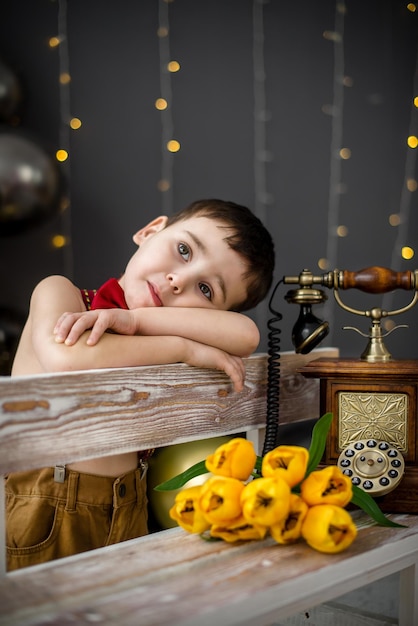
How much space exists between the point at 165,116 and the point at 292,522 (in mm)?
1500

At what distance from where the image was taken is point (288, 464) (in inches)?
40.8

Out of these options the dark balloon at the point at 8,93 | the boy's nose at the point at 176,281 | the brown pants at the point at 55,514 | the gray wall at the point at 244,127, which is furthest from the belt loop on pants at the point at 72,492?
the dark balloon at the point at 8,93

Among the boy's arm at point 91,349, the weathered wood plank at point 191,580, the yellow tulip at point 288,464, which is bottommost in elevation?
the weathered wood plank at point 191,580

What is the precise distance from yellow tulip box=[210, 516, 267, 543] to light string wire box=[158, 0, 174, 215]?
132 cm

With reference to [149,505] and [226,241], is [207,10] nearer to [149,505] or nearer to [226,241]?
[226,241]

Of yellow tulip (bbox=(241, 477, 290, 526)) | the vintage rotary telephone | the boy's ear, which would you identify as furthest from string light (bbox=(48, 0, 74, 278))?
yellow tulip (bbox=(241, 477, 290, 526))

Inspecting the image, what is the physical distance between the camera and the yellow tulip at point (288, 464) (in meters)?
1.02

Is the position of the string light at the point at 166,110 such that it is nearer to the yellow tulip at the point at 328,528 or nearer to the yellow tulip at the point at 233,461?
the yellow tulip at the point at 233,461

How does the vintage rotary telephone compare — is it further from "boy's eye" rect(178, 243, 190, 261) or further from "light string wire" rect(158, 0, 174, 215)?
"light string wire" rect(158, 0, 174, 215)

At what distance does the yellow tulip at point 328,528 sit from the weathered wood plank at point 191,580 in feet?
0.07

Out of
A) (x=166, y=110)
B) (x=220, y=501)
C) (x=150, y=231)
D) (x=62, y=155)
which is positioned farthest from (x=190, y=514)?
(x=166, y=110)

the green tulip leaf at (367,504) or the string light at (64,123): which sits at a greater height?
the string light at (64,123)

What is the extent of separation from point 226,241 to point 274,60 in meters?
1.01

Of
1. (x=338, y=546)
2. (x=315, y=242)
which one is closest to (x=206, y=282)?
(x=338, y=546)
